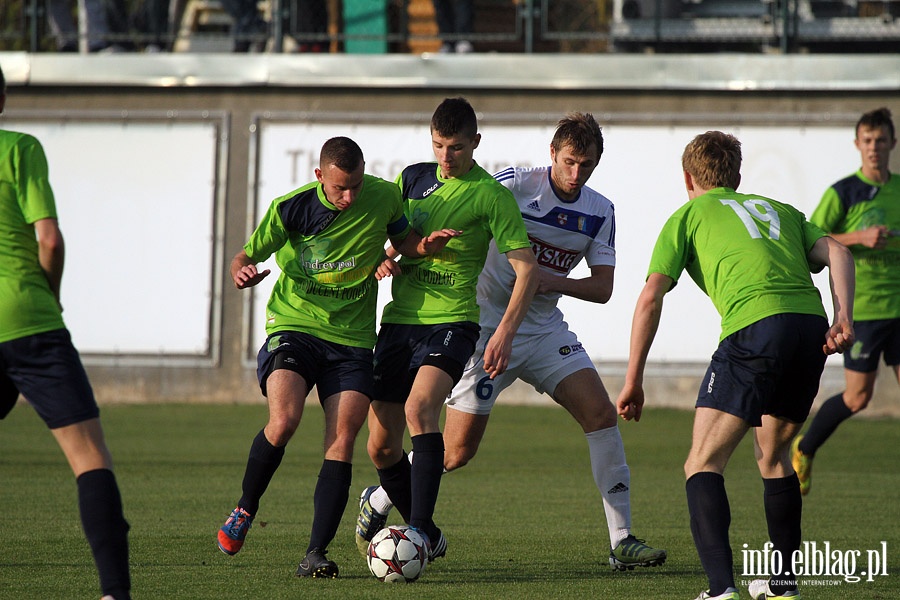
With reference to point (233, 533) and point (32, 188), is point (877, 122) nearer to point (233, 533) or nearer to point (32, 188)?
point (233, 533)

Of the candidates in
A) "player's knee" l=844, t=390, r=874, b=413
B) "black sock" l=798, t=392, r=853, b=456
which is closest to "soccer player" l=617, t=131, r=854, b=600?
"black sock" l=798, t=392, r=853, b=456

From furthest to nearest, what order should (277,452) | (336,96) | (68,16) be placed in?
(68,16), (336,96), (277,452)

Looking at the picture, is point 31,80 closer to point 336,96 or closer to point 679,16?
point 336,96

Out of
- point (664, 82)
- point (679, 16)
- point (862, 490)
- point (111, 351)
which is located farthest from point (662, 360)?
point (111, 351)

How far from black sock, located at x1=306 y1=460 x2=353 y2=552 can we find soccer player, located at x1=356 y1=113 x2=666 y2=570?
2.57 ft

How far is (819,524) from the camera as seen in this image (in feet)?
24.5

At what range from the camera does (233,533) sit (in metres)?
5.55

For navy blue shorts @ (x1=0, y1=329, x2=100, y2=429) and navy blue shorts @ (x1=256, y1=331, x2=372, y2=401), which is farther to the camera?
navy blue shorts @ (x1=256, y1=331, x2=372, y2=401)

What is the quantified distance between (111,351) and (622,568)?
11.6 m

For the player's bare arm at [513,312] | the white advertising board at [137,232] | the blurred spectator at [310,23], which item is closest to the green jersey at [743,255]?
the player's bare arm at [513,312]

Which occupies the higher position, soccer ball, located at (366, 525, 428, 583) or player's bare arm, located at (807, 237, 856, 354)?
player's bare arm, located at (807, 237, 856, 354)

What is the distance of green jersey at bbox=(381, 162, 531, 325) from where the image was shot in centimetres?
612

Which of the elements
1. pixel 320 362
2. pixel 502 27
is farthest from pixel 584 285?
pixel 502 27

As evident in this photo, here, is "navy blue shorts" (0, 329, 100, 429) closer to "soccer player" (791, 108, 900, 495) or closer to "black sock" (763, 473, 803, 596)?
"black sock" (763, 473, 803, 596)
